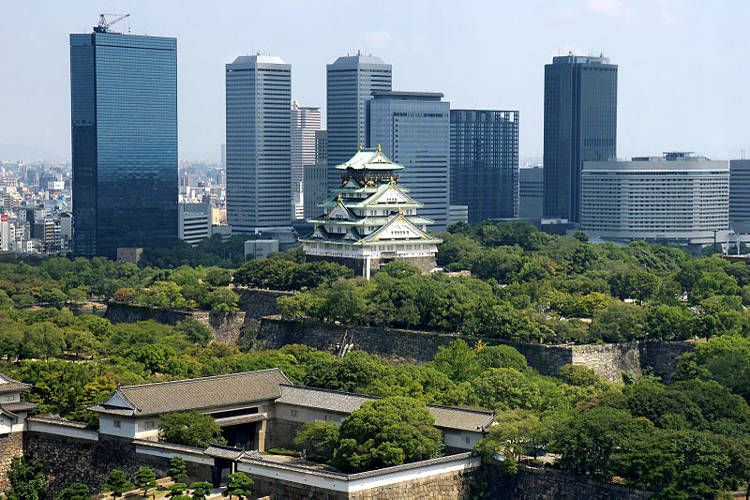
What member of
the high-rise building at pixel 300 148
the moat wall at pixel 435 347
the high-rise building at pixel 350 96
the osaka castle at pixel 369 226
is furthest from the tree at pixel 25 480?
the high-rise building at pixel 300 148

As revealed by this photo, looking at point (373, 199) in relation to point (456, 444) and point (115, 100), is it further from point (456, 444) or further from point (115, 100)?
point (115, 100)

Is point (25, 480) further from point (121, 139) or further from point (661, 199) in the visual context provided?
point (661, 199)

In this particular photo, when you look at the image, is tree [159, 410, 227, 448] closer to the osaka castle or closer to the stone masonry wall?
the stone masonry wall

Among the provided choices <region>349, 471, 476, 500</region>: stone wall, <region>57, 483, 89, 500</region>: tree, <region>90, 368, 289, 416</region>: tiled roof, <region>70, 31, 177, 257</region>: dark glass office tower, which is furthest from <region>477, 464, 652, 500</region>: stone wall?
<region>70, 31, 177, 257</region>: dark glass office tower

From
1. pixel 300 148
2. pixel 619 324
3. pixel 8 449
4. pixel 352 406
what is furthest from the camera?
pixel 300 148

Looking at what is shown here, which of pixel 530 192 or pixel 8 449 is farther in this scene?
pixel 530 192

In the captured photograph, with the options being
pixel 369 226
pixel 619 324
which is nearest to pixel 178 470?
pixel 619 324
